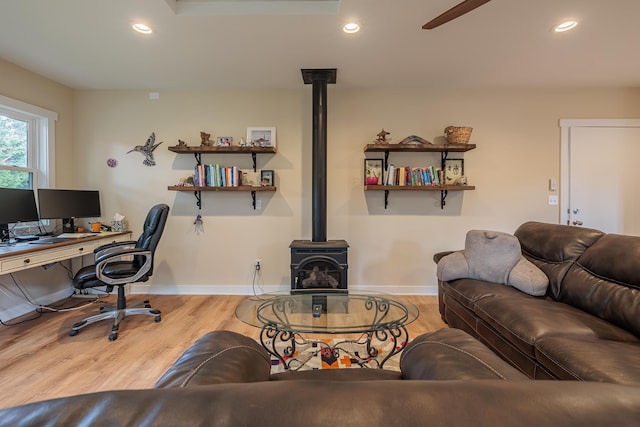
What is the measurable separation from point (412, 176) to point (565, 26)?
63.7 inches

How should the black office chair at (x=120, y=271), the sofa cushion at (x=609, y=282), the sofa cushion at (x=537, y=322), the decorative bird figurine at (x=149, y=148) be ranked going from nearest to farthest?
the sofa cushion at (x=537, y=322) < the sofa cushion at (x=609, y=282) < the black office chair at (x=120, y=271) < the decorative bird figurine at (x=149, y=148)

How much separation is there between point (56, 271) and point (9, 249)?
1.16 m

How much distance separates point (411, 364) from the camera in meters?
0.95

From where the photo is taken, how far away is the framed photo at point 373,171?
3.12 metres

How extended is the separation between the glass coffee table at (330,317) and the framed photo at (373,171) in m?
→ 1.37

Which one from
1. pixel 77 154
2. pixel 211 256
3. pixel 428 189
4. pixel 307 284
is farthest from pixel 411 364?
pixel 77 154

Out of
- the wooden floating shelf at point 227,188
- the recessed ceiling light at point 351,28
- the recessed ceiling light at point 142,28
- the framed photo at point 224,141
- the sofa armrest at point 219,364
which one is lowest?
the sofa armrest at point 219,364

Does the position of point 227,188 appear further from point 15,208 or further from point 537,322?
point 537,322

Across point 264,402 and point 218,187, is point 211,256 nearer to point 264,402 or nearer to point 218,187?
point 218,187

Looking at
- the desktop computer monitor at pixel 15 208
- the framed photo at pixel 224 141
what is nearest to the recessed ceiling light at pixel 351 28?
the framed photo at pixel 224 141

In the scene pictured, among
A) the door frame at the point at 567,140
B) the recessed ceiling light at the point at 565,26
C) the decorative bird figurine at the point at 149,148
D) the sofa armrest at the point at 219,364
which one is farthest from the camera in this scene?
the decorative bird figurine at the point at 149,148

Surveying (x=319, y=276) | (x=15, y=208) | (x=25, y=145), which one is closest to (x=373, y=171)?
(x=319, y=276)

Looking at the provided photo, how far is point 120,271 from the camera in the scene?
2.46 meters

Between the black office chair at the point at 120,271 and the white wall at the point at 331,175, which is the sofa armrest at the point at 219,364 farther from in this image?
the white wall at the point at 331,175
